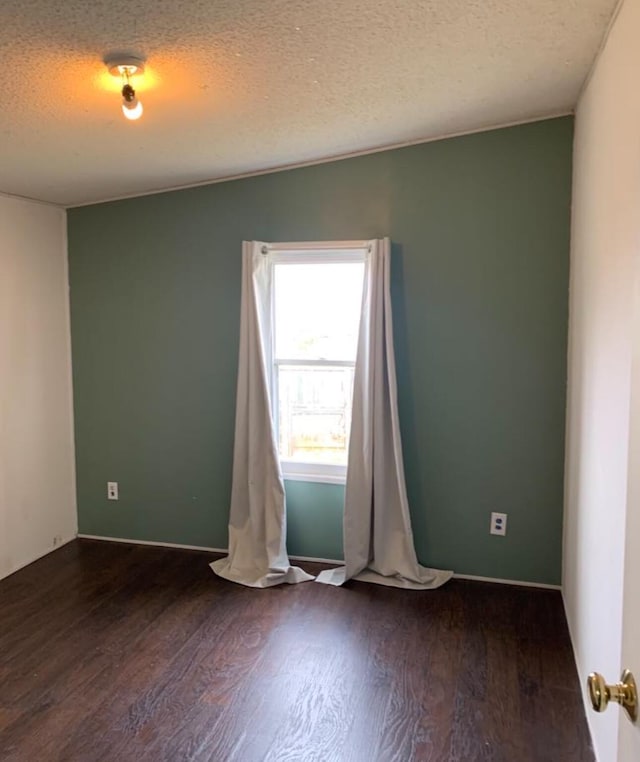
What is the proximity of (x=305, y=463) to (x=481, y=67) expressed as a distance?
7.36ft

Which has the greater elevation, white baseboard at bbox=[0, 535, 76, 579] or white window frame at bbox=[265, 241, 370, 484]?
white window frame at bbox=[265, 241, 370, 484]

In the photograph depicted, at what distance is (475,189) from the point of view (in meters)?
3.23

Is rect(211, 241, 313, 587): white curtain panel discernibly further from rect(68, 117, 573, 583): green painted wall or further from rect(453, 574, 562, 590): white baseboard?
rect(453, 574, 562, 590): white baseboard

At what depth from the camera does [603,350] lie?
2.06m

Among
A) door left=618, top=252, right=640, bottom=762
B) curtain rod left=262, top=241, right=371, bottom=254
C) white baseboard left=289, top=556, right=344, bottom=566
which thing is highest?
curtain rod left=262, top=241, right=371, bottom=254

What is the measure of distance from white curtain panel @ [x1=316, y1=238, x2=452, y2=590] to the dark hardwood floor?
0.37 ft

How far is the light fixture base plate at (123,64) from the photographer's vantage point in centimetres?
190

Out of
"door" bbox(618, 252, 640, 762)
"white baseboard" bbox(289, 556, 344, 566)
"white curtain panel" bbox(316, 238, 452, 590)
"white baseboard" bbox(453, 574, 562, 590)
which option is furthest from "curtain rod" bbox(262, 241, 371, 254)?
"door" bbox(618, 252, 640, 762)

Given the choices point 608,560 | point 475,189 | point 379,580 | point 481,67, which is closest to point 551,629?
point 379,580

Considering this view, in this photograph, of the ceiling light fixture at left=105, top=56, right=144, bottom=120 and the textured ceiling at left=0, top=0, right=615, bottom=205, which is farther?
the ceiling light fixture at left=105, top=56, right=144, bottom=120

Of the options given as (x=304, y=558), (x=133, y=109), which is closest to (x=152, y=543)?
(x=304, y=558)

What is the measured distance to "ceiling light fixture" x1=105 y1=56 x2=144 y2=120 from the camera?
1.91m

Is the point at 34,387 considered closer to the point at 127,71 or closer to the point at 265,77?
the point at 127,71

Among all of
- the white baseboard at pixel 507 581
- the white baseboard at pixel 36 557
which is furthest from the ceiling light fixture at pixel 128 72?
the white baseboard at pixel 507 581
